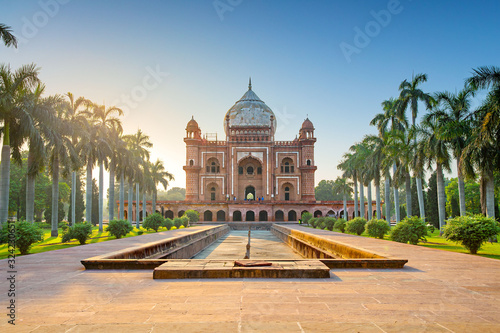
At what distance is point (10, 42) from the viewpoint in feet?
44.1

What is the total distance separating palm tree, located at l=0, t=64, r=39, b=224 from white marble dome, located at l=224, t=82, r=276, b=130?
3533 cm

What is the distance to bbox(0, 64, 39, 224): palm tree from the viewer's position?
49.5 feet

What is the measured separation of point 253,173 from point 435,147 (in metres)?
31.3

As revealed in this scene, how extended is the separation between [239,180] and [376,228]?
31.9 meters

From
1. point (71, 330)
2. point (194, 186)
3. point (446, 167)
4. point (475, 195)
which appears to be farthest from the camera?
point (194, 186)

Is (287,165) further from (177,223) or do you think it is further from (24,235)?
(24,235)

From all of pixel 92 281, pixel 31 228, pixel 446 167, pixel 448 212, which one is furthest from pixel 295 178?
pixel 92 281

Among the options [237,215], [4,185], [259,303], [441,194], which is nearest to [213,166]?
[237,215]

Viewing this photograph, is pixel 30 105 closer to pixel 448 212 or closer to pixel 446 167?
pixel 446 167

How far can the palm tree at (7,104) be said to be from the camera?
15078mm

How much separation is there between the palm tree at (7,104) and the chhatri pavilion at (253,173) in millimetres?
28785

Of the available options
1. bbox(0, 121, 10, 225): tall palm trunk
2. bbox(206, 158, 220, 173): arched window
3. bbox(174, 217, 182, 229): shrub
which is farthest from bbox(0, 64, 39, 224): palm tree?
bbox(206, 158, 220, 173): arched window

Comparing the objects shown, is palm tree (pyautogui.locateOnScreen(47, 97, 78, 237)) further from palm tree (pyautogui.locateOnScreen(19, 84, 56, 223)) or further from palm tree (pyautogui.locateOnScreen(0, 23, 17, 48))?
palm tree (pyautogui.locateOnScreen(0, 23, 17, 48))

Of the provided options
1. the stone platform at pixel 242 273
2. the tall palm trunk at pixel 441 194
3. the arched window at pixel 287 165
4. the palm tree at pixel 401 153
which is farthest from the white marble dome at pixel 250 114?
the stone platform at pixel 242 273
